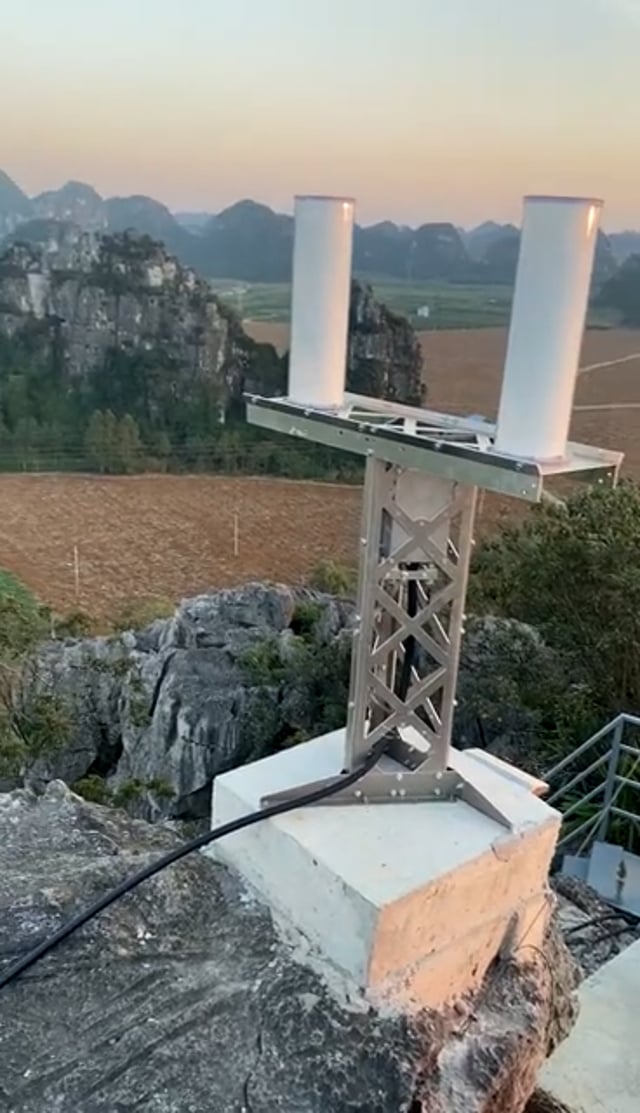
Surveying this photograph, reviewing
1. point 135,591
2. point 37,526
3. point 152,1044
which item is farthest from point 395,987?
point 37,526

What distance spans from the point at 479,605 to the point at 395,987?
5.27 m

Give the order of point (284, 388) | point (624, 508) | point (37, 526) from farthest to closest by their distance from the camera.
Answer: point (37, 526) < point (624, 508) < point (284, 388)

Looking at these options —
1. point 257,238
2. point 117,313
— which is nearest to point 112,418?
point 117,313

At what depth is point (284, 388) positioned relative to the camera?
5.34 feet

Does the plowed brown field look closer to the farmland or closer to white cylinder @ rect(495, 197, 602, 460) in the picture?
the farmland

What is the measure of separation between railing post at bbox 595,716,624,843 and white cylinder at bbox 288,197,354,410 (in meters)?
2.04

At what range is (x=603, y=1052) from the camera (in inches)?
80.2

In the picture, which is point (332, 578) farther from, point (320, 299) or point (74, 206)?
point (74, 206)

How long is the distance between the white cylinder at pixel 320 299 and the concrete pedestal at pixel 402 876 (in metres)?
0.72

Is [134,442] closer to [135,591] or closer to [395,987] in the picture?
[135,591]

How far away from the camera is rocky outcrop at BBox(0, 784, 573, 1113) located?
123 cm

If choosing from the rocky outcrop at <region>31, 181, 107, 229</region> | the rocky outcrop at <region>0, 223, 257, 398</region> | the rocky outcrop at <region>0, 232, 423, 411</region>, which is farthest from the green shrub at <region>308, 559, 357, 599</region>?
the rocky outcrop at <region>31, 181, 107, 229</region>

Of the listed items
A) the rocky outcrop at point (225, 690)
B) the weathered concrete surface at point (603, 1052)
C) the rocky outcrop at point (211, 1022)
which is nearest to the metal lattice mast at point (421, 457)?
the rocky outcrop at point (211, 1022)

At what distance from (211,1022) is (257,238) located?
29.2 feet
